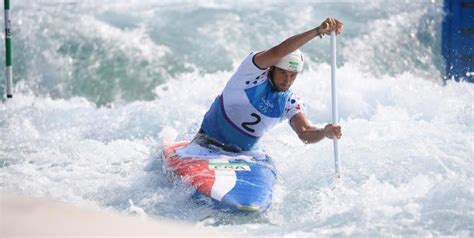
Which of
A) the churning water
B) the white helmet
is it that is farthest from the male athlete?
the churning water

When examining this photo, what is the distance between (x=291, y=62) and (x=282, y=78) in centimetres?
16

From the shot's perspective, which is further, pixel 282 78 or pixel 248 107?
pixel 248 107

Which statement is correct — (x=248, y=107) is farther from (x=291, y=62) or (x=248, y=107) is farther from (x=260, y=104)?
(x=291, y=62)

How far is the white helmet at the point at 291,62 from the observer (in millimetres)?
5258

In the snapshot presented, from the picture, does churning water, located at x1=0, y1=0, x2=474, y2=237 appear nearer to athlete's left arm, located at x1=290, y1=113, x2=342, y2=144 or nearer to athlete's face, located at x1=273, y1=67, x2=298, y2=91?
athlete's left arm, located at x1=290, y1=113, x2=342, y2=144

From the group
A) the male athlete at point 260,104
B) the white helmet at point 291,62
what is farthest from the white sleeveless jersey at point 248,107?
the white helmet at point 291,62

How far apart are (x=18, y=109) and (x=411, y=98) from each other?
470 cm

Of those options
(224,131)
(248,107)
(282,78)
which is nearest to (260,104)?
(248,107)

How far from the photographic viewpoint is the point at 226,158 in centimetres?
552

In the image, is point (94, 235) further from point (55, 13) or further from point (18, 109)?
point (55, 13)

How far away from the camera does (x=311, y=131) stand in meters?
5.37

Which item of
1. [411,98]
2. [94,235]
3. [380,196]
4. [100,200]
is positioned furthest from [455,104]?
[94,235]

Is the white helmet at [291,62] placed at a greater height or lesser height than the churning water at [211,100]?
greater

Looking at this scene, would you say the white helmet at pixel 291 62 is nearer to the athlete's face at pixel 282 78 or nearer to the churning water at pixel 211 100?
the athlete's face at pixel 282 78
